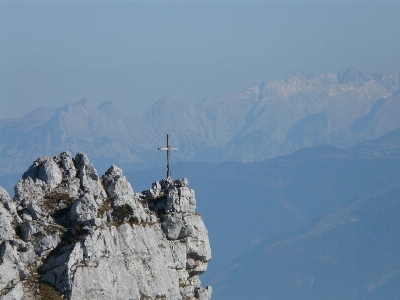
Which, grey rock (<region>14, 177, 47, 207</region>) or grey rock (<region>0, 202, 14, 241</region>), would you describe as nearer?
grey rock (<region>0, 202, 14, 241</region>)

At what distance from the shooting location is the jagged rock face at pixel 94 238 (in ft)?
204

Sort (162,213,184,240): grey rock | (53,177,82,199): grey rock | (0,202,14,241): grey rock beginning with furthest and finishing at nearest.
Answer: (162,213,184,240): grey rock → (53,177,82,199): grey rock → (0,202,14,241): grey rock

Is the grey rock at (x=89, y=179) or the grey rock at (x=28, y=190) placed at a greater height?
the grey rock at (x=89, y=179)

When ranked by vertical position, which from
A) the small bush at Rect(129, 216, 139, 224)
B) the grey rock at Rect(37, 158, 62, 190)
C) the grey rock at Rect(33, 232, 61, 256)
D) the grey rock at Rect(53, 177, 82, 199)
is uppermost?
the grey rock at Rect(37, 158, 62, 190)

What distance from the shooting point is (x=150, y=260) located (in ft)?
221

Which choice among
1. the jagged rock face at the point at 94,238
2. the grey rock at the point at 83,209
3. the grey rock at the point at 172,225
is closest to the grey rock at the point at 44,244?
the jagged rock face at the point at 94,238

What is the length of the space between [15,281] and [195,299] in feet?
49.7

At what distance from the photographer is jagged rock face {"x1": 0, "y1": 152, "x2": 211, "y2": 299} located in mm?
62156

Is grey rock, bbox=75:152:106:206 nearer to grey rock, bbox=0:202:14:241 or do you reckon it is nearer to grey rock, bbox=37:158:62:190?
grey rock, bbox=37:158:62:190

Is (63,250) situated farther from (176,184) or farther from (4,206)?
(176,184)

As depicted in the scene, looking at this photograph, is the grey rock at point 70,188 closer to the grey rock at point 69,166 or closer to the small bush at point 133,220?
the grey rock at point 69,166

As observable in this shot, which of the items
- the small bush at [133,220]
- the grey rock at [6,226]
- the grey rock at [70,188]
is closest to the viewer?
the grey rock at [6,226]

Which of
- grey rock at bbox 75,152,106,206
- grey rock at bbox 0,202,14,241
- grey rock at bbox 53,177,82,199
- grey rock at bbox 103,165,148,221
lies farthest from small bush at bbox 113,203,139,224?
grey rock at bbox 0,202,14,241

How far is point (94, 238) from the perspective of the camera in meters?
64.1
